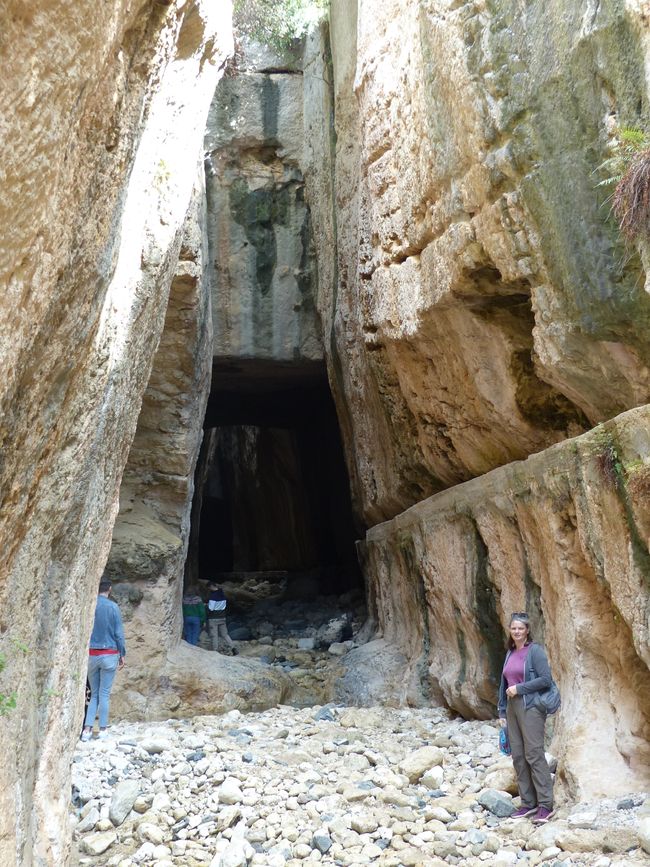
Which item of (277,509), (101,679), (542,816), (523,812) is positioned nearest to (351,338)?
(101,679)

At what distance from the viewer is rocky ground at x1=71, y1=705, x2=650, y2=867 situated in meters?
4.66

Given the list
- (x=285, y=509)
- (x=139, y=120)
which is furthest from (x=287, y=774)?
(x=285, y=509)

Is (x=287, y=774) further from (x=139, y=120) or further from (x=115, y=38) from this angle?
(x=115, y=38)

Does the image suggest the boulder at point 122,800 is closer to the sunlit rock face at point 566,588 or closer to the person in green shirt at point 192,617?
the sunlit rock face at point 566,588

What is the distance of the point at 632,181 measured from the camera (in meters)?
5.18

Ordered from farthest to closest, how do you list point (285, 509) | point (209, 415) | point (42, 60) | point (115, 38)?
point (285, 509) → point (209, 415) → point (115, 38) → point (42, 60)

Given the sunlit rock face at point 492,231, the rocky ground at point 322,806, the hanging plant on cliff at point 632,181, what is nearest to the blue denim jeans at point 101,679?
the rocky ground at point 322,806

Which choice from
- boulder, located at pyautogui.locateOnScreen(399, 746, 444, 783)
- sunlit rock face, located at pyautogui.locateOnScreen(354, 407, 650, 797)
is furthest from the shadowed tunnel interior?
boulder, located at pyautogui.locateOnScreen(399, 746, 444, 783)

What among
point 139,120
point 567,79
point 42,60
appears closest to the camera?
point 42,60

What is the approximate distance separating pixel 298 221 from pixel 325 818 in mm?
9926

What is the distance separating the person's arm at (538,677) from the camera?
196 inches

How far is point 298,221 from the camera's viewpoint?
13.3 meters

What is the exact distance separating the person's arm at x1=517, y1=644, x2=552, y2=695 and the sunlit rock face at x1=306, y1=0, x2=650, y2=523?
1992mm

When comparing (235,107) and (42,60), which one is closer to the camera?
(42,60)
